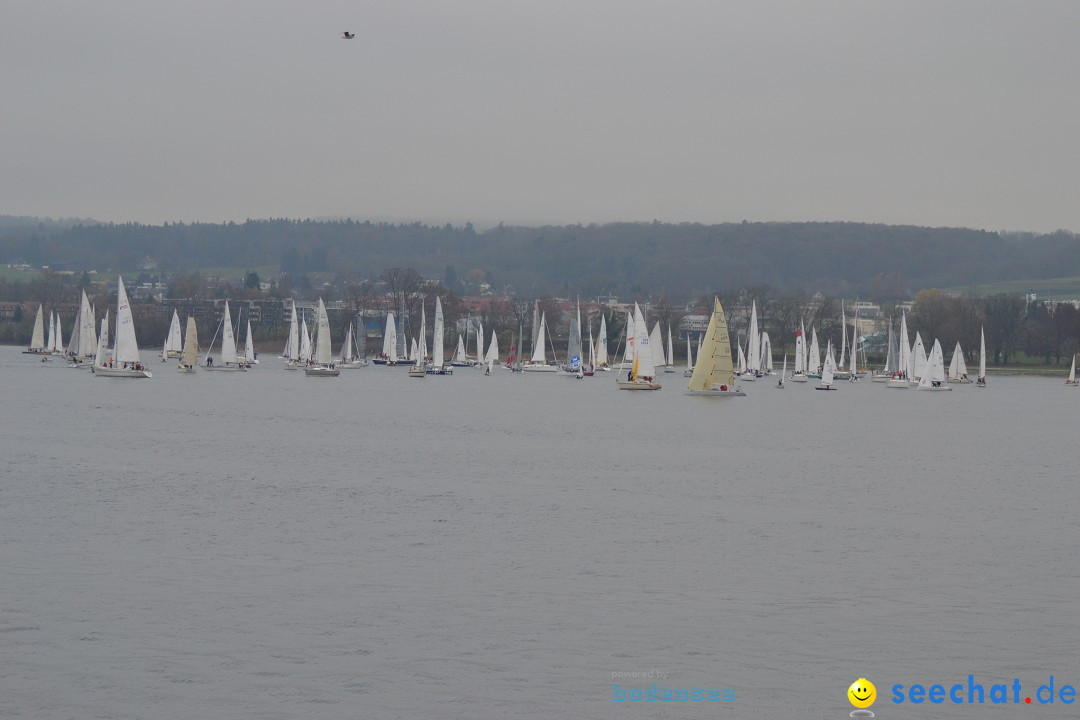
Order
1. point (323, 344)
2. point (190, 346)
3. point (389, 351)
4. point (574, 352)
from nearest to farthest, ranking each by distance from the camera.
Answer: point (190, 346), point (323, 344), point (574, 352), point (389, 351)

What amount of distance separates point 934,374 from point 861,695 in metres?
78.7

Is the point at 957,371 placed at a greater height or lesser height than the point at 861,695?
lesser

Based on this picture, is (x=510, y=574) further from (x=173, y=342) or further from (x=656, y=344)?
(x=173, y=342)

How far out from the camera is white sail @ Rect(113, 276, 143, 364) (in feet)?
222

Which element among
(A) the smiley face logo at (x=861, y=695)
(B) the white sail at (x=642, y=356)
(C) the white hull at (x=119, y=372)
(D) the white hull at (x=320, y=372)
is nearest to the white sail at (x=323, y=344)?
(D) the white hull at (x=320, y=372)

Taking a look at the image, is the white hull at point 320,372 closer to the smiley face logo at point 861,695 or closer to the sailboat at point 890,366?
the sailboat at point 890,366

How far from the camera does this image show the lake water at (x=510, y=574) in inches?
533

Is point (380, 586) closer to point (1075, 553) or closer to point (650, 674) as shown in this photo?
point (650, 674)

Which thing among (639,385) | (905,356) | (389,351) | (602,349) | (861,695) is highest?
(905,356)

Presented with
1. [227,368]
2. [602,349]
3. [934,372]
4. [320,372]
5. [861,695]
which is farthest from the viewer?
[602,349]

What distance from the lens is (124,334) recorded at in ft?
230

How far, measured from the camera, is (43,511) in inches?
920

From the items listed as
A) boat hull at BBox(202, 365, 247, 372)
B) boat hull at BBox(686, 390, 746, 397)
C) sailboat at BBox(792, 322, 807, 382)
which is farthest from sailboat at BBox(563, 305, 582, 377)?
boat hull at BBox(686, 390, 746, 397)

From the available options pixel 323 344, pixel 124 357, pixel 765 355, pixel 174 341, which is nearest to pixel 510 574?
pixel 124 357
